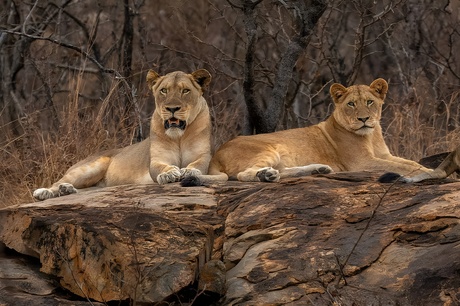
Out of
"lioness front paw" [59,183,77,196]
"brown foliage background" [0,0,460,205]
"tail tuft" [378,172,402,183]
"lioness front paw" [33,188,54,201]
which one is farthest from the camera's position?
"brown foliage background" [0,0,460,205]

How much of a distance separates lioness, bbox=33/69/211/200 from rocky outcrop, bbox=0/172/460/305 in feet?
5.19

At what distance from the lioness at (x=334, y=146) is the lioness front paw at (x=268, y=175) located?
0.32 metres

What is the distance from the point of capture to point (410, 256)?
493 cm

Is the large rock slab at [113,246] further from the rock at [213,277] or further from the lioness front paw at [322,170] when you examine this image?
the lioness front paw at [322,170]

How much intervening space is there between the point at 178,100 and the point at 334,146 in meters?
1.34

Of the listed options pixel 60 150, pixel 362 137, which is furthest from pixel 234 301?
pixel 60 150

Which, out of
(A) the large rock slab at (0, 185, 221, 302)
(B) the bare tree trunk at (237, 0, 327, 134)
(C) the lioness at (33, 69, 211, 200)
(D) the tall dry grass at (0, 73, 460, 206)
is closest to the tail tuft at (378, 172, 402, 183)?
(A) the large rock slab at (0, 185, 221, 302)

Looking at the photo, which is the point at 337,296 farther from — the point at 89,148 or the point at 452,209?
the point at 89,148

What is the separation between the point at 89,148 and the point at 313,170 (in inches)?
94.1

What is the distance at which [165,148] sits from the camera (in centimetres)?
747

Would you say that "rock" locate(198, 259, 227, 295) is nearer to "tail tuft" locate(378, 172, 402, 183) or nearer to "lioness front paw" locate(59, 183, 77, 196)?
"tail tuft" locate(378, 172, 402, 183)

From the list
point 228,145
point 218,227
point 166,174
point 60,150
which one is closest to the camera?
point 218,227

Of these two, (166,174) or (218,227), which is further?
(166,174)

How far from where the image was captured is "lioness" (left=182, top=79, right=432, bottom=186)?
7.27m
